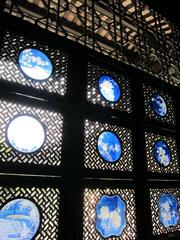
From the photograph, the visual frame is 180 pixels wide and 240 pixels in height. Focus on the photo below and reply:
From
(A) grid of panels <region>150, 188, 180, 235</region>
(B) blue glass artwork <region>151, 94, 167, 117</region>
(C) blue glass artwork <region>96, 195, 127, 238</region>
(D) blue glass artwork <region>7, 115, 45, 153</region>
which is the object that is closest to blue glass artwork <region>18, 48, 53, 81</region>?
(D) blue glass artwork <region>7, 115, 45, 153</region>

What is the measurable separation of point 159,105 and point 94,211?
227 cm

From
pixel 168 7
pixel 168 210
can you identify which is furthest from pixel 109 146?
pixel 168 7

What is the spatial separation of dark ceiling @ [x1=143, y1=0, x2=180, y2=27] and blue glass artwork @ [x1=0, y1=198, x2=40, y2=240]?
408cm

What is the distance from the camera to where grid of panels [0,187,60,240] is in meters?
2.46

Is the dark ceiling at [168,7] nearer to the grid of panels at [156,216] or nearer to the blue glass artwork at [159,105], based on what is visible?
the blue glass artwork at [159,105]

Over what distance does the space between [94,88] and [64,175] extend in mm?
1314

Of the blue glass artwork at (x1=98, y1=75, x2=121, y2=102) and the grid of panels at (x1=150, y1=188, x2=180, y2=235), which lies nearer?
the grid of panels at (x1=150, y1=188, x2=180, y2=235)

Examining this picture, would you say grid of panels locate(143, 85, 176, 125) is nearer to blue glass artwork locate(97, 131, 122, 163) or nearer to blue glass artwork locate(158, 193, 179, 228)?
blue glass artwork locate(97, 131, 122, 163)

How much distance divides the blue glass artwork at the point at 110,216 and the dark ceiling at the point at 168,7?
3593 mm

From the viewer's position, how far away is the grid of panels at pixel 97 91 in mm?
→ 3488

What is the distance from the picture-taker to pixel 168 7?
4.92 meters

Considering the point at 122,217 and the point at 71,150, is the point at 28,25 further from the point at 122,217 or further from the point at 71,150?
the point at 122,217

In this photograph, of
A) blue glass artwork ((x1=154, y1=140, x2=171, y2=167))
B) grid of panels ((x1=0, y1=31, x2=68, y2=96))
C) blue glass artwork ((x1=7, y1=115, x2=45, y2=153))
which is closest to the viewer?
blue glass artwork ((x1=7, y1=115, x2=45, y2=153))

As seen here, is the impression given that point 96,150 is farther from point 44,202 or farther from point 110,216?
point 44,202
